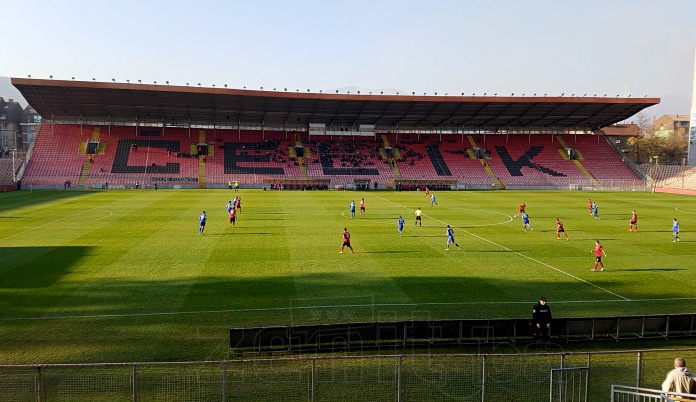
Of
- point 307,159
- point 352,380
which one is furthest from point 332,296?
point 307,159

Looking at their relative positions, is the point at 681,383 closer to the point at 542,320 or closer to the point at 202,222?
the point at 542,320

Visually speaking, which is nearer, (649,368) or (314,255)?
(649,368)

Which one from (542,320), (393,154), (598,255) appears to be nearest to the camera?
(542,320)

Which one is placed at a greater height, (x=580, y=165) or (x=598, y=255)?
(x=580, y=165)

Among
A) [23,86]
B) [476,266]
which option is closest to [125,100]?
[23,86]

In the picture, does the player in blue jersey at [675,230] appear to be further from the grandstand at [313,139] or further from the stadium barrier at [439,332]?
the grandstand at [313,139]

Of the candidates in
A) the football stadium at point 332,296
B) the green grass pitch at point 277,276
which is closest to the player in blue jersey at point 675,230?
the football stadium at point 332,296

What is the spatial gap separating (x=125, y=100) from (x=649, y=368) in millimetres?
69437

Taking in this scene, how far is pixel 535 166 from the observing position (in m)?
81.2

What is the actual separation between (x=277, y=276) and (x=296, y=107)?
185ft

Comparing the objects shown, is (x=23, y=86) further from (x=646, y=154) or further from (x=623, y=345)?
(x=646, y=154)

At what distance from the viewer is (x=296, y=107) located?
73.4m

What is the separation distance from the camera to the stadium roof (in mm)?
65125

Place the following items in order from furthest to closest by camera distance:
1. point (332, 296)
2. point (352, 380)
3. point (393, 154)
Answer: point (393, 154), point (332, 296), point (352, 380)
